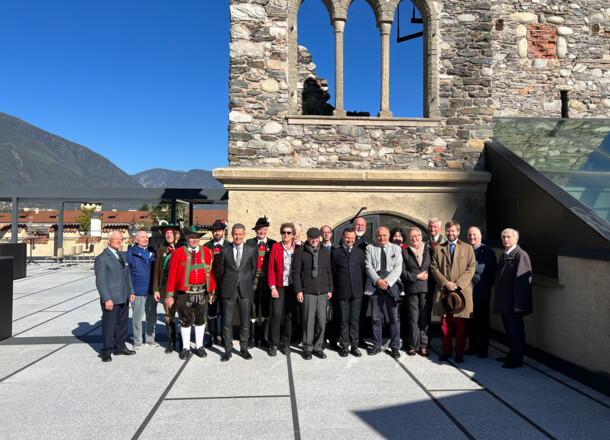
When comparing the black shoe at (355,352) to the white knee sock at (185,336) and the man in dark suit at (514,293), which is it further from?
the white knee sock at (185,336)

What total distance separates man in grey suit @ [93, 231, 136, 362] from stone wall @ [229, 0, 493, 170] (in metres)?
2.21

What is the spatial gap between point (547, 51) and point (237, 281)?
30.7ft

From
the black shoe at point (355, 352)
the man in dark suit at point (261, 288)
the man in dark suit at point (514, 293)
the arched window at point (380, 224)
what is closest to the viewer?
the man in dark suit at point (514, 293)

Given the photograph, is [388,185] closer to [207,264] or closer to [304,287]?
[304,287]

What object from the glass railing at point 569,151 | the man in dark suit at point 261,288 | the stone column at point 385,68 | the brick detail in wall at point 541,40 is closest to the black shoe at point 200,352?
the man in dark suit at point 261,288

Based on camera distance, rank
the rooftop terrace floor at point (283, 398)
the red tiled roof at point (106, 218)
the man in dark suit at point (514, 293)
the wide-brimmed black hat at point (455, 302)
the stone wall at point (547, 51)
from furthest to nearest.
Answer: the red tiled roof at point (106, 218)
the stone wall at point (547, 51)
the wide-brimmed black hat at point (455, 302)
the man in dark suit at point (514, 293)
the rooftop terrace floor at point (283, 398)

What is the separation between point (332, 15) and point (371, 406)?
586 centimetres

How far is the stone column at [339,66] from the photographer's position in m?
6.65

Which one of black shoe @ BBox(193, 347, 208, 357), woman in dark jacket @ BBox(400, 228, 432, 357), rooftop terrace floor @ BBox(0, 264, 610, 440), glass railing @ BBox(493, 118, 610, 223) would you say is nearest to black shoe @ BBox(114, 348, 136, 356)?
rooftop terrace floor @ BBox(0, 264, 610, 440)

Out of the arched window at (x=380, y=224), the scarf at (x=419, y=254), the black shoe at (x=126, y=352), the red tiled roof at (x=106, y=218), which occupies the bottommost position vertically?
the black shoe at (x=126, y=352)

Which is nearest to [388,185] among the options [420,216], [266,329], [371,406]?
[420,216]

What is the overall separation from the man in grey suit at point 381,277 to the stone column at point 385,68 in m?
2.40

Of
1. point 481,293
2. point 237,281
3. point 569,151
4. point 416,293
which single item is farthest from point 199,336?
point 569,151

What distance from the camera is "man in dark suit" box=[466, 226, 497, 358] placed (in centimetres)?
512
